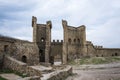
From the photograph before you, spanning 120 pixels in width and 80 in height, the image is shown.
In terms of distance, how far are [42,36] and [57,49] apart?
19.3ft

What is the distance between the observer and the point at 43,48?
46656 millimetres

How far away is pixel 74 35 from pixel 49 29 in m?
7.52

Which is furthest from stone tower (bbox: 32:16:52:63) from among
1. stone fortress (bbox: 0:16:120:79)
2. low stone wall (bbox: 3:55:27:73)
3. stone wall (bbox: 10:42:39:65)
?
low stone wall (bbox: 3:55:27:73)

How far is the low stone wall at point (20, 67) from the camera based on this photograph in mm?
22281

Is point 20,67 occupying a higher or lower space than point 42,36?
lower

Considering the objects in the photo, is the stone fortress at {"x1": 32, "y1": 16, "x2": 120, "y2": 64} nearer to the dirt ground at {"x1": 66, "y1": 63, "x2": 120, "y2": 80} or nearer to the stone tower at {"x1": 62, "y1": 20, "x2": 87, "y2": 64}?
the stone tower at {"x1": 62, "y1": 20, "x2": 87, "y2": 64}

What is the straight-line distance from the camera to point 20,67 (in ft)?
75.9

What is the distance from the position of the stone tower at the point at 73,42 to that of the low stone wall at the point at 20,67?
81.9ft

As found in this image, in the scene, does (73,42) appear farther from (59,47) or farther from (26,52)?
(26,52)

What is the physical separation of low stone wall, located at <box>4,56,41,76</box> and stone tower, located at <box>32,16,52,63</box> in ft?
66.3

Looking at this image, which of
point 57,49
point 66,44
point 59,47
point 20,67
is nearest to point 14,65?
point 20,67

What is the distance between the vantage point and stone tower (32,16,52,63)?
150ft

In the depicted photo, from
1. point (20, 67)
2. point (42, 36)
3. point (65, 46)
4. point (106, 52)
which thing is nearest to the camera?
point (20, 67)

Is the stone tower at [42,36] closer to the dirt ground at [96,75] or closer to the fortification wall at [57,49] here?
the fortification wall at [57,49]
